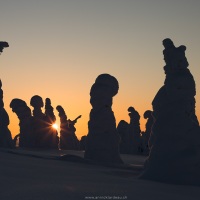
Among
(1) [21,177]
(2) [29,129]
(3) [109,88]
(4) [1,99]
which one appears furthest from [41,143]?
(1) [21,177]

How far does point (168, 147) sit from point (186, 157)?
2.20 ft

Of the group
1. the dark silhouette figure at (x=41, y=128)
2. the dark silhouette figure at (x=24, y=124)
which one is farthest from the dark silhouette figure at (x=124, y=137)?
the dark silhouette figure at (x=24, y=124)

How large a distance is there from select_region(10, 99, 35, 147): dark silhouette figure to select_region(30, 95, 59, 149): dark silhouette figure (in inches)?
21.2

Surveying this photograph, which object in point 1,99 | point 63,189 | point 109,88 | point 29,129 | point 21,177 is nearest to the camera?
point 63,189

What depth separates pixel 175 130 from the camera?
1171 cm

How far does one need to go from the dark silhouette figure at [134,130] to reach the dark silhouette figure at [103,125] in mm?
26156

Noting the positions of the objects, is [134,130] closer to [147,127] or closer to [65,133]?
[147,127]

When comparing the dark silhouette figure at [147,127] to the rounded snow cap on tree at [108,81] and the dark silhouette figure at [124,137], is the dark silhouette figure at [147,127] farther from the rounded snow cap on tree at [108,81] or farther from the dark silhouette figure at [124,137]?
the rounded snow cap on tree at [108,81]

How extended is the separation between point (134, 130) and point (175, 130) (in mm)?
36519

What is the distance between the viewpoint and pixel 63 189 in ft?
20.6

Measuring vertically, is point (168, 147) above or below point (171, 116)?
below

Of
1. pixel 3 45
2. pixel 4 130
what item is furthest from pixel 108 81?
pixel 4 130

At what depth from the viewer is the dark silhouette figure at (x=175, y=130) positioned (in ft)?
36.2

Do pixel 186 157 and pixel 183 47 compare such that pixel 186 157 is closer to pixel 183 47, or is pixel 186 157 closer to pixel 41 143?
pixel 183 47
